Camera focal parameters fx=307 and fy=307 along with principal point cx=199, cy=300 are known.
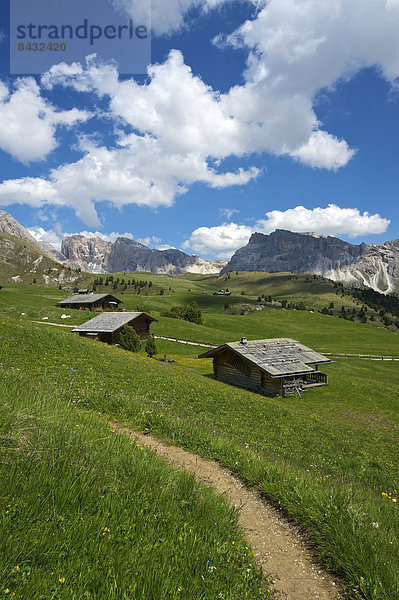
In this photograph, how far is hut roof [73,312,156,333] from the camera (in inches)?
2145

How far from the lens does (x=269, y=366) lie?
1406 inches

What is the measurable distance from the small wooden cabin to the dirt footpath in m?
28.4

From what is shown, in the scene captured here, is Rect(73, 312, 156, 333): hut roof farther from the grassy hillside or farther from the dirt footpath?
the grassy hillside

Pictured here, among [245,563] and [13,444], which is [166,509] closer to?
[245,563]

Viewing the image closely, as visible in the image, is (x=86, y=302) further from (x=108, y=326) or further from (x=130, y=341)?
(x=130, y=341)

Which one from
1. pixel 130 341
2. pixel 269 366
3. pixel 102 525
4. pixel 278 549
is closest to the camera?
pixel 102 525

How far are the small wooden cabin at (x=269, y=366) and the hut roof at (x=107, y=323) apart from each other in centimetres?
2109

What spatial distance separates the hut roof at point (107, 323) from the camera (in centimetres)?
5447

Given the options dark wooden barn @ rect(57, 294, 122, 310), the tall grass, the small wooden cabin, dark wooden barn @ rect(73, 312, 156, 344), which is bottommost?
the small wooden cabin

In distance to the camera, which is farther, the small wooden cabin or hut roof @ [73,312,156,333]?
hut roof @ [73,312,156,333]

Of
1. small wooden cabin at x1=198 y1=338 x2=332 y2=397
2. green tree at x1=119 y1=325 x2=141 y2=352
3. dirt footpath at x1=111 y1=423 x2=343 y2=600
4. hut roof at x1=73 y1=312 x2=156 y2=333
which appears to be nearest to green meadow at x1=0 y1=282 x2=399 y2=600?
dirt footpath at x1=111 y1=423 x2=343 y2=600

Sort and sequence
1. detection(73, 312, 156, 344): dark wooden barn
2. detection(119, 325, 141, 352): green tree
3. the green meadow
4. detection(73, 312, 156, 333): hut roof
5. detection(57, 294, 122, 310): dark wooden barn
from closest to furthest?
the green meadow, detection(119, 325, 141, 352): green tree, detection(73, 312, 156, 333): hut roof, detection(73, 312, 156, 344): dark wooden barn, detection(57, 294, 122, 310): dark wooden barn

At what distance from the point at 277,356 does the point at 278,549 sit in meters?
34.9

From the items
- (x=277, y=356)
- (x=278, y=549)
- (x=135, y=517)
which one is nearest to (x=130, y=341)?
(x=277, y=356)
